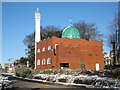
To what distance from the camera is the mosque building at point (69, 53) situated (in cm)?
4346

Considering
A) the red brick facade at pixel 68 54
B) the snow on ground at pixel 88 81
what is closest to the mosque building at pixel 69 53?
the red brick facade at pixel 68 54

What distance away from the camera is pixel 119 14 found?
42125 mm

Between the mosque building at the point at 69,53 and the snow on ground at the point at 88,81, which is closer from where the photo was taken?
the snow on ground at the point at 88,81

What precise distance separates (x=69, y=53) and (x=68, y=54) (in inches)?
12.6

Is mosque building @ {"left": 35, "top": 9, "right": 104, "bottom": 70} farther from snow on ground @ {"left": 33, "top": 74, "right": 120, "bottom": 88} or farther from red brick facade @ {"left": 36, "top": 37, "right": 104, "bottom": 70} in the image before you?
snow on ground @ {"left": 33, "top": 74, "right": 120, "bottom": 88}

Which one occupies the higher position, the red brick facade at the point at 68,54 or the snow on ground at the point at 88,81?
the red brick facade at the point at 68,54

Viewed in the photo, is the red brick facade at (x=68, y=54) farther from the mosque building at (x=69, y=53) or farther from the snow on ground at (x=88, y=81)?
the snow on ground at (x=88, y=81)

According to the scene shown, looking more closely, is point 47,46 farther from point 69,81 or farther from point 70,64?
point 69,81

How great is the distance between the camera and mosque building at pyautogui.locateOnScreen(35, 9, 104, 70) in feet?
143

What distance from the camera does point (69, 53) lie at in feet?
144

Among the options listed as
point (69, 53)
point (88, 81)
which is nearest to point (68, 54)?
point (69, 53)

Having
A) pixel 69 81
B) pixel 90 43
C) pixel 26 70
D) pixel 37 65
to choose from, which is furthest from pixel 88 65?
pixel 69 81

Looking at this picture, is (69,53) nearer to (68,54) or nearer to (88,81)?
(68,54)

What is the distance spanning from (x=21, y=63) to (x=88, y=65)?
98.9 feet
